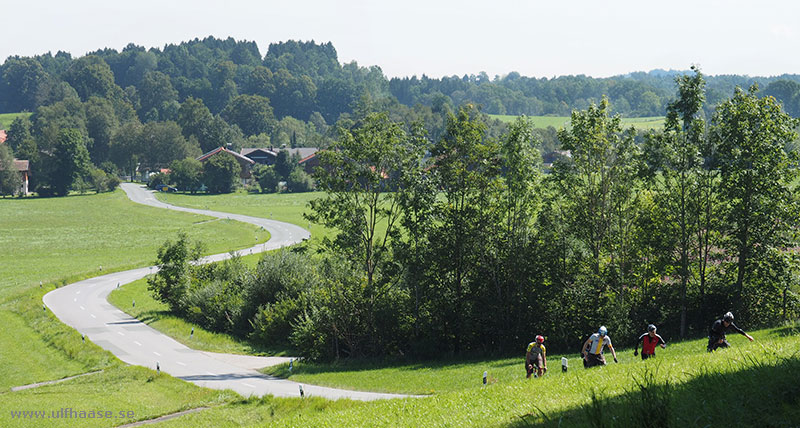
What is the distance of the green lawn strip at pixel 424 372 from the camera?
25734 mm

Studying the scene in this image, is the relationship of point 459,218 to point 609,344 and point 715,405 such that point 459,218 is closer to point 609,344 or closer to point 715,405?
point 609,344

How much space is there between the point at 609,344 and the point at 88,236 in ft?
315

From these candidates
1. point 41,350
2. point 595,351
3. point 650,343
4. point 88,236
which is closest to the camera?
point 595,351

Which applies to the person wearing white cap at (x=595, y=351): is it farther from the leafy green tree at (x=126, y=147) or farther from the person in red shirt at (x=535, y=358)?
the leafy green tree at (x=126, y=147)

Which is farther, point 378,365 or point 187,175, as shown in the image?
point 187,175

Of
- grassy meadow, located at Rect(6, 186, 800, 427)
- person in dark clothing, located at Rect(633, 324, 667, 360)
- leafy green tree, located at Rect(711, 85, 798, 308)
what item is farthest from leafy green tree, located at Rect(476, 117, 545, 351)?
person in dark clothing, located at Rect(633, 324, 667, 360)

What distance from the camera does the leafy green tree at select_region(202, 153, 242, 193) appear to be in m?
158

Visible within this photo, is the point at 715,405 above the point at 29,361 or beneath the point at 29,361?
above

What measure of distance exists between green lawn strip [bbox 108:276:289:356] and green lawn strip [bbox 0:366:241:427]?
7.57 m

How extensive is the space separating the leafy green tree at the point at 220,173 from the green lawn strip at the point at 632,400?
147117 mm

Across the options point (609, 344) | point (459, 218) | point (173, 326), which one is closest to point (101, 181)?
point (173, 326)

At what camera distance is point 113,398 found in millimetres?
28234

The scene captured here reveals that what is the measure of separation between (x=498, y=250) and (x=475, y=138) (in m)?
6.10

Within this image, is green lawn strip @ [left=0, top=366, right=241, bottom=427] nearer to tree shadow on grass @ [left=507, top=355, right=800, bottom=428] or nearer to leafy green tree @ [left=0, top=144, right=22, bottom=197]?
tree shadow on grass @ [left=507, top=355, right=800, bottom=428]
